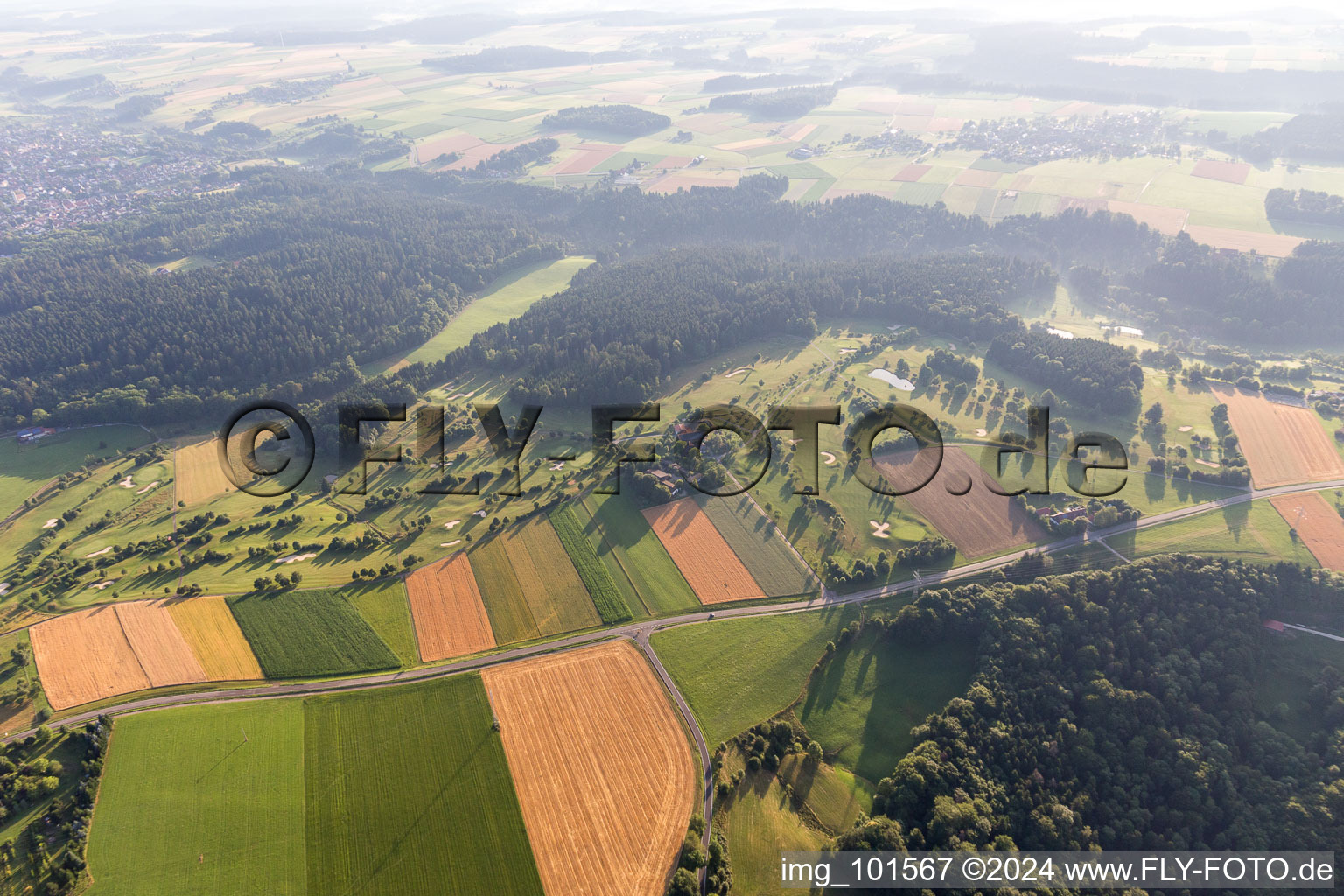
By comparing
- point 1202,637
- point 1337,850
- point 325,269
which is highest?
point 325,269

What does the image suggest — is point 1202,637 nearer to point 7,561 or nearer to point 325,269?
point 7,561

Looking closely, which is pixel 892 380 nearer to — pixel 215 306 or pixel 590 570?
pixel 590 570

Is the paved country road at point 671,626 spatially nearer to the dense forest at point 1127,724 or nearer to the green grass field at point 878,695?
the dense forest at point 1127,724

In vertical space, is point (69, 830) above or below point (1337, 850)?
above

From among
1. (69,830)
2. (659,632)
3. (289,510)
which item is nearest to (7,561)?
(289,510)

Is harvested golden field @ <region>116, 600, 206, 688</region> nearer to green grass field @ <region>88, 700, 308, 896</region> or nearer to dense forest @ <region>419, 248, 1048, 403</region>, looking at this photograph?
green grass field @ <region>88, 700, 308, 896</region>

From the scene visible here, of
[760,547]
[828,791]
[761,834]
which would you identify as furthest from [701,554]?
[761,834]

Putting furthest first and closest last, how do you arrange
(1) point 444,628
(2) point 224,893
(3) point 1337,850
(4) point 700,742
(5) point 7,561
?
(5) point 7,561 → (1) point 444,628 → (4) point 700,742 → (3) point 1337,850 → (2) point 224,893
